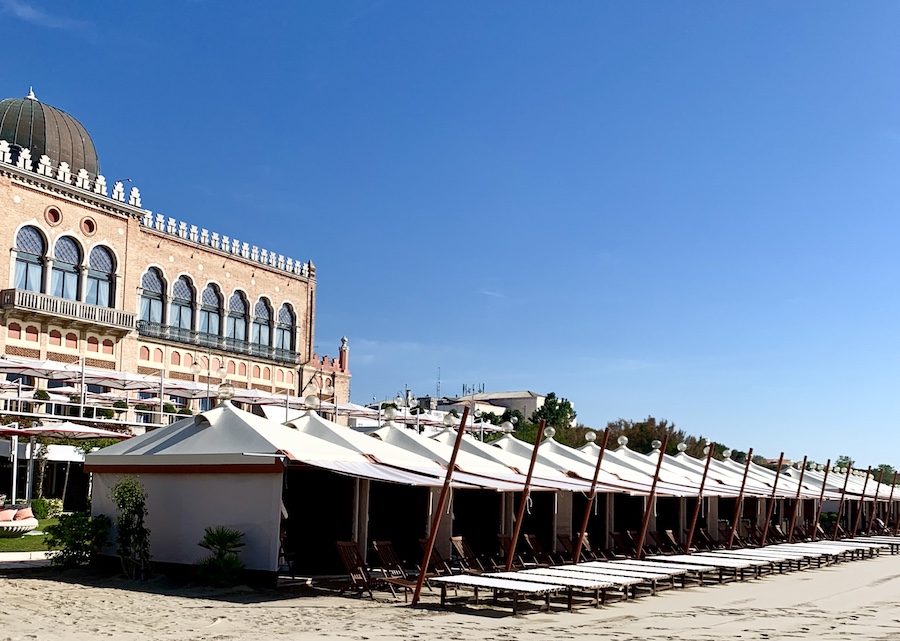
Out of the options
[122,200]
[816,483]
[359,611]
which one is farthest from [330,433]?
[122,200]

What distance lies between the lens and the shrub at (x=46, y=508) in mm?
23078

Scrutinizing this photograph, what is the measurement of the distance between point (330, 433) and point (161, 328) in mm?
27230

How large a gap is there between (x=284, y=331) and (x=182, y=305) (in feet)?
22.5

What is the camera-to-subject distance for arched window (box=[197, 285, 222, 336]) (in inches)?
1711

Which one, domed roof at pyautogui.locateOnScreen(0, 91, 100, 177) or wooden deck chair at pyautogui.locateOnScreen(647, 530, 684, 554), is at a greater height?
domed roof at pyautogui.locateOnScreen(0, 91, 100, 177)

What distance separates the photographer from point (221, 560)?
43.8ft

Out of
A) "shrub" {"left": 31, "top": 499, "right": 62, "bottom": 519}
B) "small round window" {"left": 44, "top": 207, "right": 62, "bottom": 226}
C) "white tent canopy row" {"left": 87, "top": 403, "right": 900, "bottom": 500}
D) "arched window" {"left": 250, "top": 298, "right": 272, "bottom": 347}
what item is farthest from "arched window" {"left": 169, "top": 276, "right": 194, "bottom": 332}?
"white tent canopy row" {"left": 87, "top": 403, "right": 900, "bottom": 500}

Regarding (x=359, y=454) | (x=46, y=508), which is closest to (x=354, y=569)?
(x=359, y=454)

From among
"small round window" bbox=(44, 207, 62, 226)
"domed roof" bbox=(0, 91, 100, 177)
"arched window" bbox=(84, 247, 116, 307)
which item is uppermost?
"domed roof" bbox=(0, 91, 100, 177)

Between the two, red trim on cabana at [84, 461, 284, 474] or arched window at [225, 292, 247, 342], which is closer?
red trim on cabana at [84, 461, 284, 474]

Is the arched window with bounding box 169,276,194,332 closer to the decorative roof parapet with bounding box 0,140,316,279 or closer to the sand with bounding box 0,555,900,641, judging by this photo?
the decorative roof parapet with bounding box 0,140,316,279

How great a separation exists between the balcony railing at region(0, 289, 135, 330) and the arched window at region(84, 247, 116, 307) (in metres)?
0.66

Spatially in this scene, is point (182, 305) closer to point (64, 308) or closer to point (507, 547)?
point (64, 308)

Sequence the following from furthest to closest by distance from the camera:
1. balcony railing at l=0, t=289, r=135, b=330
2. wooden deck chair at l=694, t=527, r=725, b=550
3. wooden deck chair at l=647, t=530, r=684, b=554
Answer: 1. balcony railing at l=0, t=289, r=135, b=330
2. wooden deck chair at l=694, t=527, r=725, b=550
3. wooden deck chair at l=647, t=530, r=684, b=554
